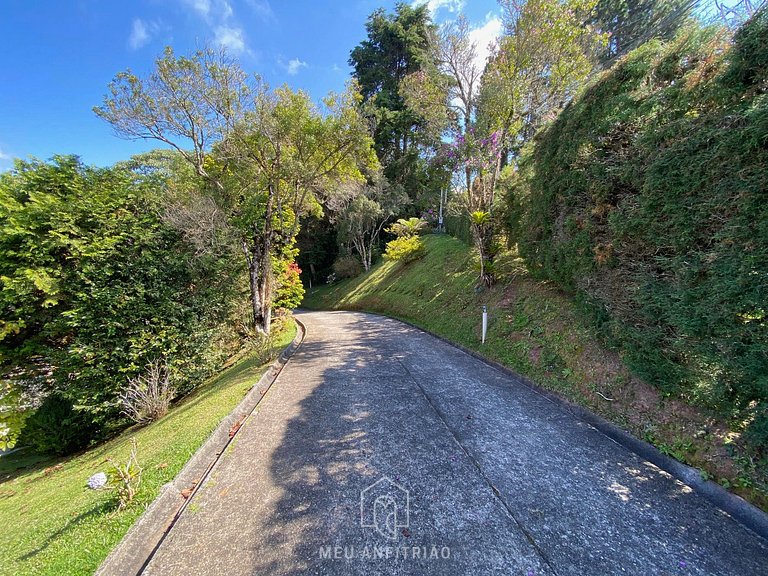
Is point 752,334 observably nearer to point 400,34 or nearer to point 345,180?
point 345,180

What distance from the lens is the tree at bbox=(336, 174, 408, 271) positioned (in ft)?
68.4

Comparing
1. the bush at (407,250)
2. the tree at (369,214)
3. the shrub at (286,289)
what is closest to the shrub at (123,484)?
the shrub at (286,289)

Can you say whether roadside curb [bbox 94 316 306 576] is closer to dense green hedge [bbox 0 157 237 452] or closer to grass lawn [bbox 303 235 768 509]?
dense green hedge [bbox 0 157 237 452]

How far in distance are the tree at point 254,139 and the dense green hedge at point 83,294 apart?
5.54ft

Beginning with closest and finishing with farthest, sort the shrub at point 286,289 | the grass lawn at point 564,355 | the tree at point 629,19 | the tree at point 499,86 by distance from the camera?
the grass lawn at point 564,355
the tree at point 499,86
the shrub at point 286,289
the tree at point 629,19

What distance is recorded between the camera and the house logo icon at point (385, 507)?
7.80 ft

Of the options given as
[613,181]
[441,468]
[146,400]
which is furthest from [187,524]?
[613,181]

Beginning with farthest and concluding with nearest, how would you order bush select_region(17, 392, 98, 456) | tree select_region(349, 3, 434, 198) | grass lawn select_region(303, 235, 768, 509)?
tree select_region(349, 3, 434, 198) → bush select_region(17, 392, 98, 456) → grass lawn select_region(303, 235, 768, 509)

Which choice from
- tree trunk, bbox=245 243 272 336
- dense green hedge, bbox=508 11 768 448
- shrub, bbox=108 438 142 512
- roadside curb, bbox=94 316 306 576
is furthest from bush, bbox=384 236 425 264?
shrub, bbox=108 438 142 512

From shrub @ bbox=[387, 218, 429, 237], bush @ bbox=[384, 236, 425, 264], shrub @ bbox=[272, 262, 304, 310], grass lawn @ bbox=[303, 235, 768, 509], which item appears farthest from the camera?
shrub @ bbox=[387, 218, 429, 237]

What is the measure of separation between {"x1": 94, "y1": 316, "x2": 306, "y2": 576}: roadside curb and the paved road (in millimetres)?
119

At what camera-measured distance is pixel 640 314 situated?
367 cm

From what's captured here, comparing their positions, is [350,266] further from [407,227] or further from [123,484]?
[123,484]

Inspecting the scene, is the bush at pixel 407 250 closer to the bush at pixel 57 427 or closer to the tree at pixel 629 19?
the bush at pixel 57 427
